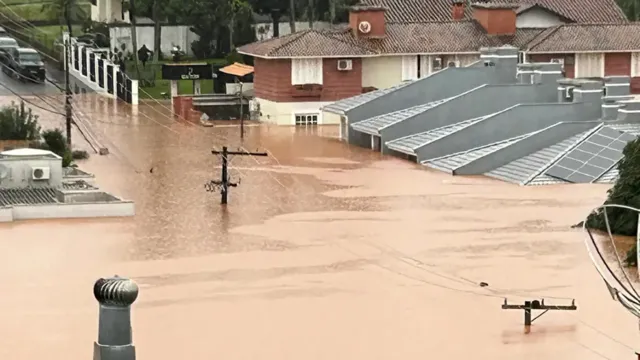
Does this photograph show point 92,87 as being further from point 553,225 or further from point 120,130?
point 553,225

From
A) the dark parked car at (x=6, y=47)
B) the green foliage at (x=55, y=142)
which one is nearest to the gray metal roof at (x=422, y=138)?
the green foliage at (x=55, y=142)

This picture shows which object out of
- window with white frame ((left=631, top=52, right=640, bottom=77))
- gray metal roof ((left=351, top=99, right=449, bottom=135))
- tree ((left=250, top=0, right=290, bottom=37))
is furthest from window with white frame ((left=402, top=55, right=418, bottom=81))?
tree ((left=250, top=0, right=290, bottom=37))

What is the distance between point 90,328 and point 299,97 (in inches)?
1075

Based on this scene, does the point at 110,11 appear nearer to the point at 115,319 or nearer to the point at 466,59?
the point at 466,59

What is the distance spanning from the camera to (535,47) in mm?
49781

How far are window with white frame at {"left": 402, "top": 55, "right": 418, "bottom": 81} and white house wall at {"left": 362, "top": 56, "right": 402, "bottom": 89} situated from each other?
0.12 metres

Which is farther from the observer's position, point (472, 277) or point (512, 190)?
point (512, 190)

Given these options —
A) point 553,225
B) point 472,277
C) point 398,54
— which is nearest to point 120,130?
point 398,54

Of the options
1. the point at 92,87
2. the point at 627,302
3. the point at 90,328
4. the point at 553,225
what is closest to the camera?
the point at 627,302

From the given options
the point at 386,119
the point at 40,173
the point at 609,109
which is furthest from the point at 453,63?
the point at 40,173

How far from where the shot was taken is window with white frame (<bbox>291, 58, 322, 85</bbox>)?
48.9m

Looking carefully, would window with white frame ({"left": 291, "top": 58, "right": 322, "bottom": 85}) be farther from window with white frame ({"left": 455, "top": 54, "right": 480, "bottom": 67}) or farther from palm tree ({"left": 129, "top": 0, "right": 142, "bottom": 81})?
palm tree ({"left": 129, "top": 0, "right": 142, "bottom": 81})

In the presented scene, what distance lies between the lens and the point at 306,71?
49.0m

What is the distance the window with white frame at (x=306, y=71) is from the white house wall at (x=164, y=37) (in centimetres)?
1043
